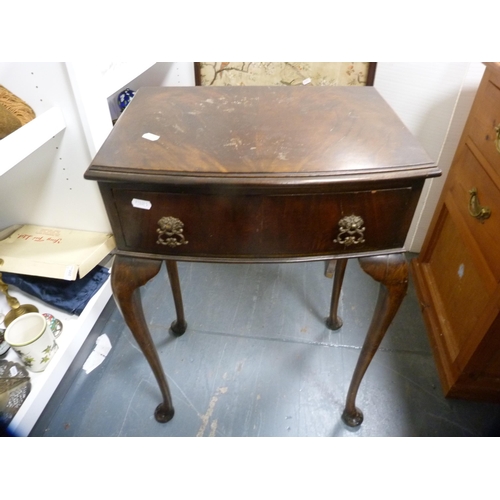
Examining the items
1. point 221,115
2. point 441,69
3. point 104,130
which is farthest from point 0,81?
point 441,69

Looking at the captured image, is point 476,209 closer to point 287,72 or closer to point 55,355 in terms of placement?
point 287,72

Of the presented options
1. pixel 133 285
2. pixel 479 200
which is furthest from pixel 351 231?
pixel 479 200

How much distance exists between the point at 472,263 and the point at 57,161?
1.10 metres

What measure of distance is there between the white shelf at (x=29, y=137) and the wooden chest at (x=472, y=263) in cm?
99

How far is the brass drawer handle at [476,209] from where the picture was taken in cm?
88

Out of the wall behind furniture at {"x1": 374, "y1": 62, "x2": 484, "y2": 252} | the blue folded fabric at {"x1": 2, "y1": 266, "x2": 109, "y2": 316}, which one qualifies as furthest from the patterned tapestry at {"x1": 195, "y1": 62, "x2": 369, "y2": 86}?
the blue folded fabric at {"x1": 2, "y1": 266, "x2": 109, "y2": 316}

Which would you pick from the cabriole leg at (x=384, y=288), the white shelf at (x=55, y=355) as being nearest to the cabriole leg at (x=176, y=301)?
the white shelf at (x=55, y=355)

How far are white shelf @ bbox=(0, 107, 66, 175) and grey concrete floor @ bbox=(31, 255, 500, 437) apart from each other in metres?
0.59

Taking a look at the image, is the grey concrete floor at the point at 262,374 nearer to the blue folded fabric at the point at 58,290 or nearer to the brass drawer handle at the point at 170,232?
the blue folded fabric at the point at 58,290

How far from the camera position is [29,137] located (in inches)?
31.2

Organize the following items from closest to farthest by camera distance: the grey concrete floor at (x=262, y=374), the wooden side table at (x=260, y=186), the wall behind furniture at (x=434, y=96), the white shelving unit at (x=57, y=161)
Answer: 1. the wooden side table at (x=260, y=186)
2. the white shelving unit at (x=57, y=161)
3. the grey concrete floor at (x=262, y=374)
4. the wall behind furniture at (x=434, y=96)

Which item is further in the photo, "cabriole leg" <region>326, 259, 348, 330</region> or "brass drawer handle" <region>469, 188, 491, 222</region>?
"cabriole leg" <region>326, 259, 348, 330</region>

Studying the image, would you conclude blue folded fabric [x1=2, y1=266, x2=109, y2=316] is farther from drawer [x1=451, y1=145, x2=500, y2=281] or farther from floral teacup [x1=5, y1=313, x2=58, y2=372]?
drawer [x1=451, y1=145, x2=500, y2=281]

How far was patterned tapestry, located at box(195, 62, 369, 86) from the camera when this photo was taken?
1177mm
